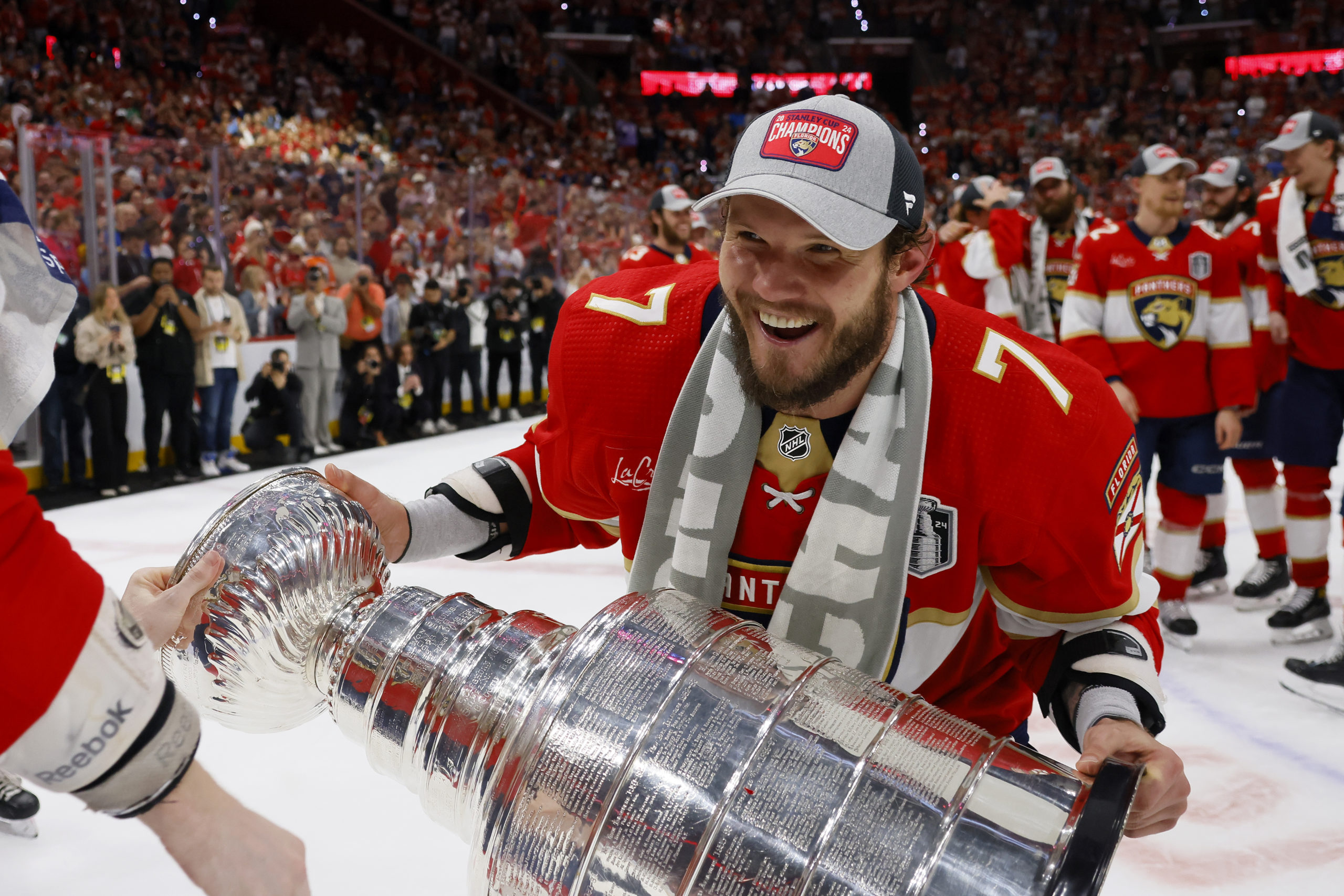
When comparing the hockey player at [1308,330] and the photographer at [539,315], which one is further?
the photographer at [539,315]

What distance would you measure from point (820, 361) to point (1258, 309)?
3213 millimetres

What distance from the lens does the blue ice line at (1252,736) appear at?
2570mm

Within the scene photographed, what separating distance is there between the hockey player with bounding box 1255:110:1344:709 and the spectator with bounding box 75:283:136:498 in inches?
219

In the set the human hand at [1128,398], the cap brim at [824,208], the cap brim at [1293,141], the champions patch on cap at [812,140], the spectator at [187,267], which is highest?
the cap brim at [1293,141]

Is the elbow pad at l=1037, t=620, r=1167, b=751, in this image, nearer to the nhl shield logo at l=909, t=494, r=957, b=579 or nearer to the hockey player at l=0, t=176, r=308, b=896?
the nhl shield logo at l=909, t=494, r=957, b=579

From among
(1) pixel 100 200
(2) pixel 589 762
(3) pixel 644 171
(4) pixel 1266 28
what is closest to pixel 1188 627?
(2) pixel 589 762

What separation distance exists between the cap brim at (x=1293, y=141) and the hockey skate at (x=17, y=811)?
3.91 meters

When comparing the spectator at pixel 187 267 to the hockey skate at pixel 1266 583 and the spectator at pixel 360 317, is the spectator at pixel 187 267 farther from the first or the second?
the hockey skate at pixel 1266 583

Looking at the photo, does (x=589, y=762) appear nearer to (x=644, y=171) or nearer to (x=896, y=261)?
(x=896, y=261)

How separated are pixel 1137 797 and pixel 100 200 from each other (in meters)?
6.62

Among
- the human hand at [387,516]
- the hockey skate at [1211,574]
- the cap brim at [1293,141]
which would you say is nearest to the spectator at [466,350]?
the hockey skate at [1211,574]

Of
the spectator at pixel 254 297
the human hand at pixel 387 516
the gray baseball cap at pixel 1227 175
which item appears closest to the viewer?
the human hand at pixel 387 516

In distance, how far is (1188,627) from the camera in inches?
138

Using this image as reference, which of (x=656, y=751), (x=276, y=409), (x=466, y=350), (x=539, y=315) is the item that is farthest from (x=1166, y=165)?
(x=539, y=315)
